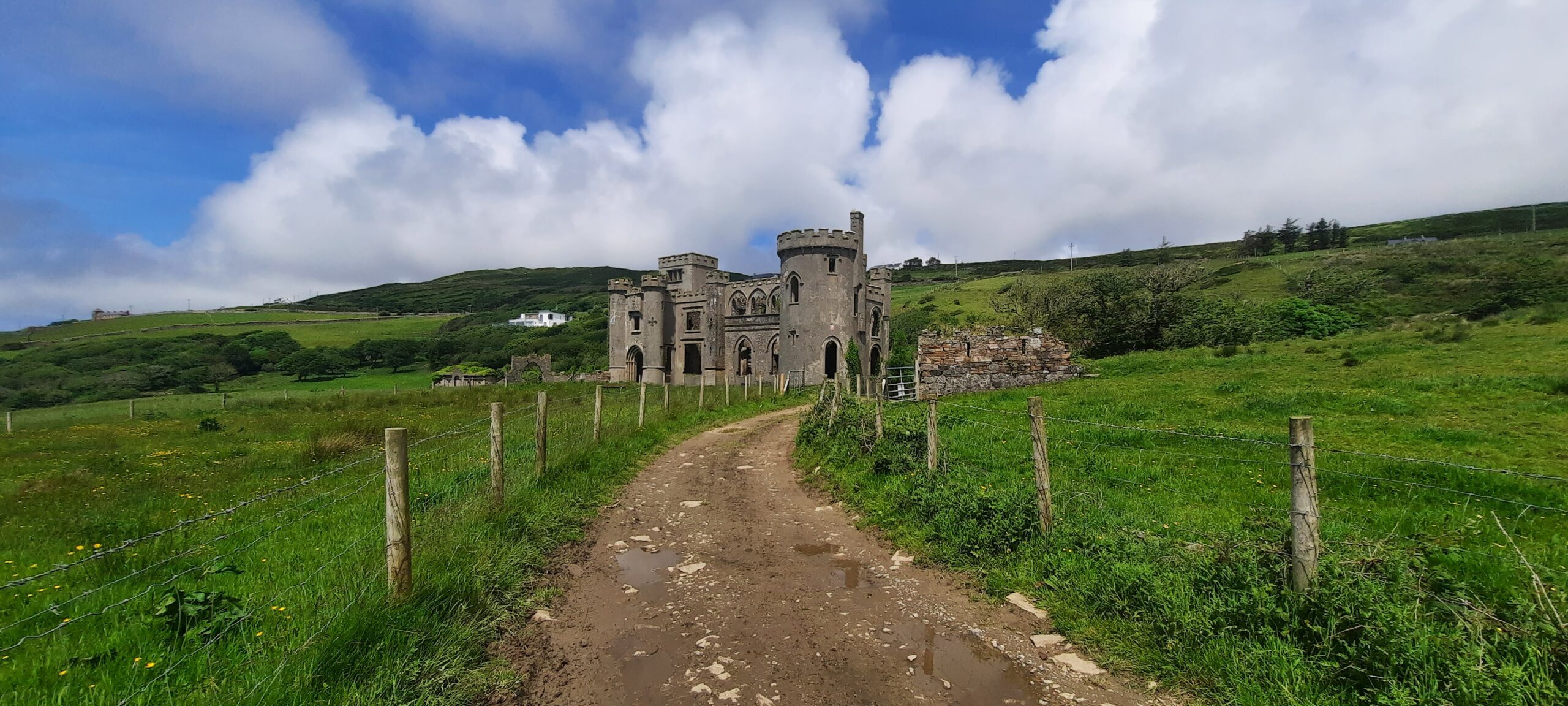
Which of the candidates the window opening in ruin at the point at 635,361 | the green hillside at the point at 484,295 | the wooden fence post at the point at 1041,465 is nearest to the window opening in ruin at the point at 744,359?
the window opening in ruin at the point at 635,361

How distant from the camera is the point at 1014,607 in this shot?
5.57m

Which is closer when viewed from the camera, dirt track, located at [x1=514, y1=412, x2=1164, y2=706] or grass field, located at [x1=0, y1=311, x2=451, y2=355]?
dirt track, located at [x1=514, y1=412, x2=1164, y2=706]

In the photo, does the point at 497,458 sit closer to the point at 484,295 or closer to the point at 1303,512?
the point at 1303,512

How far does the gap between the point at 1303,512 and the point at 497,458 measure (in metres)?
8.02

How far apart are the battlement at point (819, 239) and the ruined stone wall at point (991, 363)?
684 inches

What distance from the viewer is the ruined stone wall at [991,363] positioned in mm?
22219

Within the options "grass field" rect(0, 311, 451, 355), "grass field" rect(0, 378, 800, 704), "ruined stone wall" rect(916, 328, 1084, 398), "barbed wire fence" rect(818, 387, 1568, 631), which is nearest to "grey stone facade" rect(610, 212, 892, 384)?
"ruined stone wall" rect(916, 328, 1084, 398)

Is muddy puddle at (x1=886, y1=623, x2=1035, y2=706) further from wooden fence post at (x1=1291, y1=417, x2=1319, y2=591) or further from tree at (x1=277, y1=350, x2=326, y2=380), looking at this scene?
tree at (x1=277, y1=350, x2=326, y2=380)

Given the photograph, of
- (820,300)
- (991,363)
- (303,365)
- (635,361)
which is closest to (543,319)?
Result: (303,365)

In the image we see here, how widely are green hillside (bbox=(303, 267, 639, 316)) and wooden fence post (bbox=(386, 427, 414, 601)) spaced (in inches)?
5591

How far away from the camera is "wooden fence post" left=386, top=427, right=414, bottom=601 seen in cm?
456

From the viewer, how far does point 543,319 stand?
135750 mm

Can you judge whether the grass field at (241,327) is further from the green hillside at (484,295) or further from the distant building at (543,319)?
the green hillside at (484,295)

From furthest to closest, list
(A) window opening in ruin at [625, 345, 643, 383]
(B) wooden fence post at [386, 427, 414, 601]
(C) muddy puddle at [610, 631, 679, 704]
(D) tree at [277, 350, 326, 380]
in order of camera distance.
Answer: (D) tree at [277, 350, 326, 380] < (A) window opening in ruin at [625, 345, 643, 383] < (B) wooden fence post at [386, 427, 414, 601] < (C) muddy puddle at [610, 631, 679, 704]
